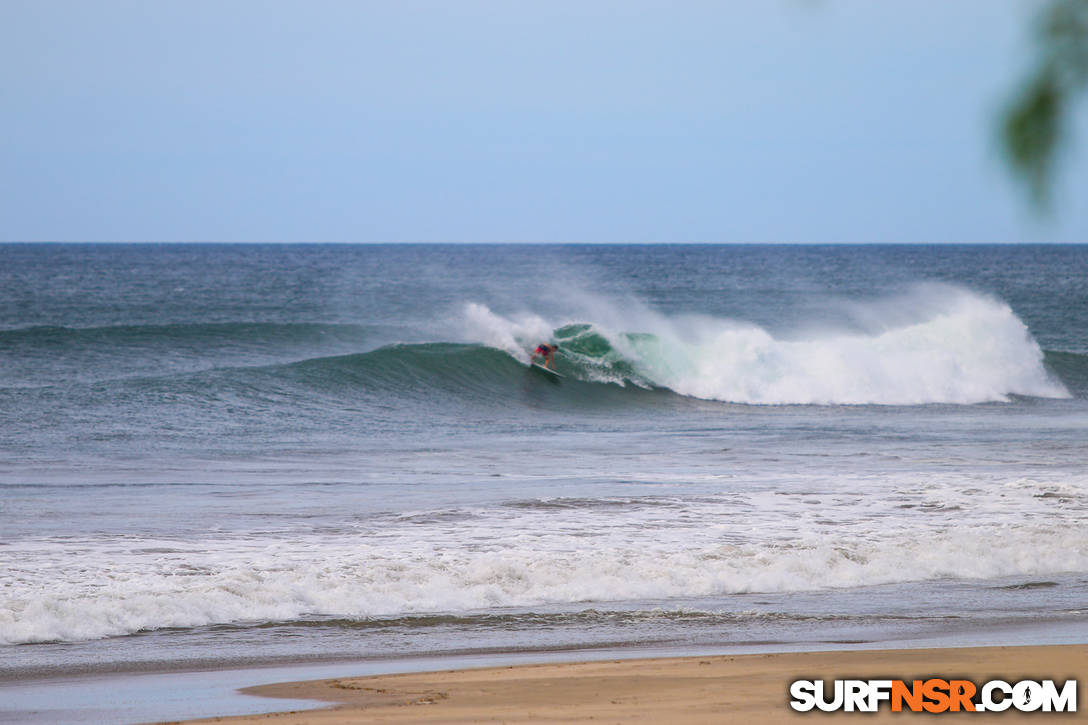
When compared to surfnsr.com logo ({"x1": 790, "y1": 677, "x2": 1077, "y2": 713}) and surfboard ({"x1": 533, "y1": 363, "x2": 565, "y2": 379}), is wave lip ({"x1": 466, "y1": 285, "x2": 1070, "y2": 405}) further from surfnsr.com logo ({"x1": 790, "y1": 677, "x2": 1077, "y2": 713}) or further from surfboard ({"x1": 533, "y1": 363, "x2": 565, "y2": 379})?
surfnsr.com logo ({"x1": 790, "y1": 677, "x2": 1077, "y2": 713})

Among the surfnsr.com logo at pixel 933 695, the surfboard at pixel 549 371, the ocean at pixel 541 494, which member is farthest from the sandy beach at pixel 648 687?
the surfboard at pixel 549 371

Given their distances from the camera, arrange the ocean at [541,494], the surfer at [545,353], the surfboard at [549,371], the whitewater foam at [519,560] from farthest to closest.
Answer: the surfer at [545,353] → the surfboard at [549,371] → the whitewater foam at [519,560] → the ocean at [541,494]

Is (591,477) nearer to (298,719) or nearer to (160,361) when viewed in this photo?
(298,719)

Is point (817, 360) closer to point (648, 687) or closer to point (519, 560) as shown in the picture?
point (519, 560)

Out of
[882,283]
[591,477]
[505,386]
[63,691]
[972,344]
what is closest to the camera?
[63,691]

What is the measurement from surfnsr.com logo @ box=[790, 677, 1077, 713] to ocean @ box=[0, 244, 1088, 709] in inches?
37.4

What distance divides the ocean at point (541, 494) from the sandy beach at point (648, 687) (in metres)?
0.55

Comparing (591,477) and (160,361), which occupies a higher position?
(160,361)

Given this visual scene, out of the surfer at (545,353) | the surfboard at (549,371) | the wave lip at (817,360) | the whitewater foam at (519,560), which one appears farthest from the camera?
the surfer at (545,353)

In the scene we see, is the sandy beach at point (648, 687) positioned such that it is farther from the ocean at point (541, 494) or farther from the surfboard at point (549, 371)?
the surfboard at point (549, 371)

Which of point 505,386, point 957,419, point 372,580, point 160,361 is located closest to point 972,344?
point 957,419

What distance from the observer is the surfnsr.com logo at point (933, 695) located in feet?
16.4

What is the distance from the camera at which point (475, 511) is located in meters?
10.4

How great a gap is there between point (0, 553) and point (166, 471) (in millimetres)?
4116
